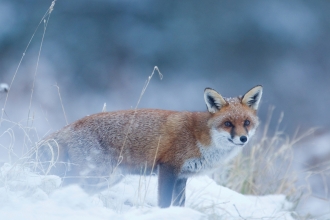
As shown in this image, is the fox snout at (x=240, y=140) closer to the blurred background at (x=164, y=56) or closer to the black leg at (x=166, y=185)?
the black leg at (x=166, y=185)

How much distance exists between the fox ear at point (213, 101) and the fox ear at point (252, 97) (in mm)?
184

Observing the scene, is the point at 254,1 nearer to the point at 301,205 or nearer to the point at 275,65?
the point at 275,65

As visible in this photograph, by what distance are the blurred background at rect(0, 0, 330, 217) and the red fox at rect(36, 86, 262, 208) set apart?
16.4ft

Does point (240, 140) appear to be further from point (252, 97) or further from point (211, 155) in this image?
point (252, 97)

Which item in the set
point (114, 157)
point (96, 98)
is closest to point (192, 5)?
point (96, 98)

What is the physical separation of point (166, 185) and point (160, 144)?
35cm

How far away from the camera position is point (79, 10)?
13742 millimetres

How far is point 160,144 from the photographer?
160 inches

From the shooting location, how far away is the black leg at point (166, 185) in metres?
3.87

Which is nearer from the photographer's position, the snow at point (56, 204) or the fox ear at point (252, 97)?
the snow at point (56, 204)

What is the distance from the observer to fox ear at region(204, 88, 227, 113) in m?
4.08

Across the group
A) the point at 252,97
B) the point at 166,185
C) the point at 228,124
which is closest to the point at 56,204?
the point at 166,185

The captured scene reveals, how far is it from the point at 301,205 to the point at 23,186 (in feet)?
10.1

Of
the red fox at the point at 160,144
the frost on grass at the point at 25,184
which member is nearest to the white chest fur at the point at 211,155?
the red fox at the point at 160,144
